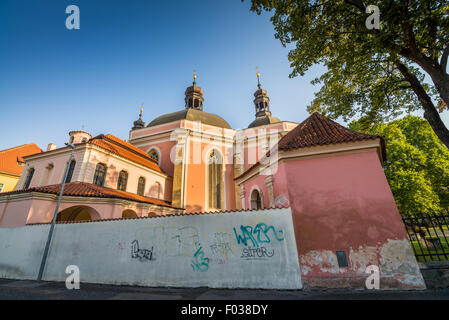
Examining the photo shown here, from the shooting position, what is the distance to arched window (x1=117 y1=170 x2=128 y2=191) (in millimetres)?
14988

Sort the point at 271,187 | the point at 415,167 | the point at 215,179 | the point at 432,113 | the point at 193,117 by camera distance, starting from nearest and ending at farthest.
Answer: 1. the point at 432,113
2. the point at 271,187
3. the point at 415,167
4. the point at 215,179
5. the point at 193,117

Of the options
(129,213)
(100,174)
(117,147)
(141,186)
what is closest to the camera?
(129,213)

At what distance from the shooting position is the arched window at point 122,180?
15.0 meters

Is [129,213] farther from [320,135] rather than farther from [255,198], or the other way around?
[320,135]

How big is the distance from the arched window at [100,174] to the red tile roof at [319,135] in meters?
12.6

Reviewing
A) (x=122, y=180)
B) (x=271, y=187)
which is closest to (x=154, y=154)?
(x=122, y=180)

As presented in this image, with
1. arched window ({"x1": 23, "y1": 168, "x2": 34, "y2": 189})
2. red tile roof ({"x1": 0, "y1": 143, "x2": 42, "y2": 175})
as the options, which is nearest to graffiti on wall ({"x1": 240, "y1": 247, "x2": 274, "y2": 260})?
arched window ({"x1": 23, "y1": 168, "x2": 34, "y2": 189})

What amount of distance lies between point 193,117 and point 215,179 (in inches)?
308

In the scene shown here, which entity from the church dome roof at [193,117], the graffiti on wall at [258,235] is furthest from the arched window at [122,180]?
the graffiti on wall at [258,235]

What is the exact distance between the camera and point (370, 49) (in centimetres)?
703

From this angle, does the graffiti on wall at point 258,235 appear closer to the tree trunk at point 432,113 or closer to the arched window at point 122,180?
the tree trunk at point 432,113

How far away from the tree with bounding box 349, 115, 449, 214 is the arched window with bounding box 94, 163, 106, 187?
1918cm
